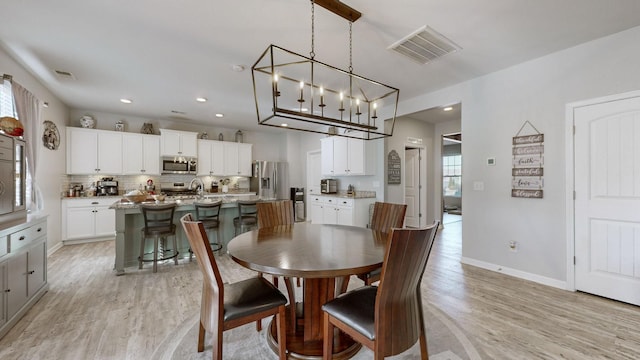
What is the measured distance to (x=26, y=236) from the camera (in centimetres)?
224

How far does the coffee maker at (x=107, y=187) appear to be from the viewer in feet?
16.6

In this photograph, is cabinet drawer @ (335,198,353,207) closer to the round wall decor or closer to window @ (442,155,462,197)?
the round wall decor

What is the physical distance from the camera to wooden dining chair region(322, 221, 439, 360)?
123 centimetres

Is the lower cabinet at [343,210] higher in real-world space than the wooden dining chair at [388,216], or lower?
lower

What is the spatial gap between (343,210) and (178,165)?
382 centimetres

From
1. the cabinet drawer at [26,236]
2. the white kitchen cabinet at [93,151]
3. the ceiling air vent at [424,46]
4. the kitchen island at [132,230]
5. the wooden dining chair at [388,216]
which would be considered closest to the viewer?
the cabinet drawer at [26,236]

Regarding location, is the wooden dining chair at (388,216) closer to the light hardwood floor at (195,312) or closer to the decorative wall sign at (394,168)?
the light hardwood floor at (195,312)

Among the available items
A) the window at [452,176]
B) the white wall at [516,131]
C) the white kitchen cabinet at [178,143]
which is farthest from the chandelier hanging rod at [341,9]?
the window at [452,176]

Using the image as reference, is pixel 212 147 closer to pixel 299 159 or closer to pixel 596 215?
pixel 299 159

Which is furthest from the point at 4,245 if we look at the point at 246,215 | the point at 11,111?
the point at 246,215

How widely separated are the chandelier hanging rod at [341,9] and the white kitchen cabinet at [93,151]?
5.19 meters

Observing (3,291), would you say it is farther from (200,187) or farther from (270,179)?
(270,179)

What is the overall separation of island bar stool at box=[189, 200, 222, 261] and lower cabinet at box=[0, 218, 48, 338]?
1.47 meters

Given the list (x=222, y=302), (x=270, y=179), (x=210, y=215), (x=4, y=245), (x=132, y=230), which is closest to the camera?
(x=222, y=302)
